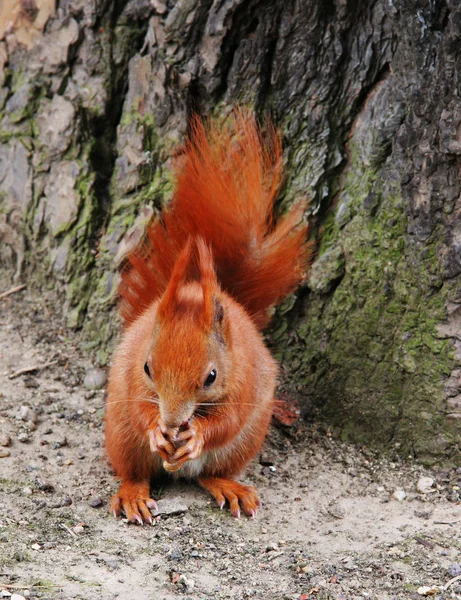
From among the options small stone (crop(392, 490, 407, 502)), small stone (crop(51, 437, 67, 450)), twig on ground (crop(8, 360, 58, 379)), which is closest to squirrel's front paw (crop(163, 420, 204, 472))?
small stone (crop(51, 437, 67, 450))

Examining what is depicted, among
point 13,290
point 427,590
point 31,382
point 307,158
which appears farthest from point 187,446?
point 13,290

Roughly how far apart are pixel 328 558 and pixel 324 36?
52.6 inches

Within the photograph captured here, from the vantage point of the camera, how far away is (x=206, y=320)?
6.74ft

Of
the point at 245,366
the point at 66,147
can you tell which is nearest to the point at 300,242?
the point at 245,366

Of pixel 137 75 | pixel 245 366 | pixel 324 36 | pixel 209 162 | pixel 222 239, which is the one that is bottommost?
pixel 245 366

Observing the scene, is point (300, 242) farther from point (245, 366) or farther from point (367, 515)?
point (367, 515)

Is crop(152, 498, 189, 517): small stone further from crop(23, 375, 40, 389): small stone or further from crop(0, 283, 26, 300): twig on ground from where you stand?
crop(0, 283, 26, 300): twig on ground

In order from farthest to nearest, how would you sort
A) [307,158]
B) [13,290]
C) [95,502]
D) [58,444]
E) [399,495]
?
[13,290]
[307,158]
[58,444]
[399,495]
[95,502]

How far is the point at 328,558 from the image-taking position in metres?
1.97

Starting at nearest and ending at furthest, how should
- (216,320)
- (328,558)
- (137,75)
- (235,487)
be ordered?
(328,558) < (216,320) < (235,487) < (137,75)

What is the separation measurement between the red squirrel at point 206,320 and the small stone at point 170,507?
0.09ft

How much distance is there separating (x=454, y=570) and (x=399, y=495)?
398mm

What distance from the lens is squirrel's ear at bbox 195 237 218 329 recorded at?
2057 mm

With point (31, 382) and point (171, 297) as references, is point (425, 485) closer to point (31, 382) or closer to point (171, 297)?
point (171, 297)
